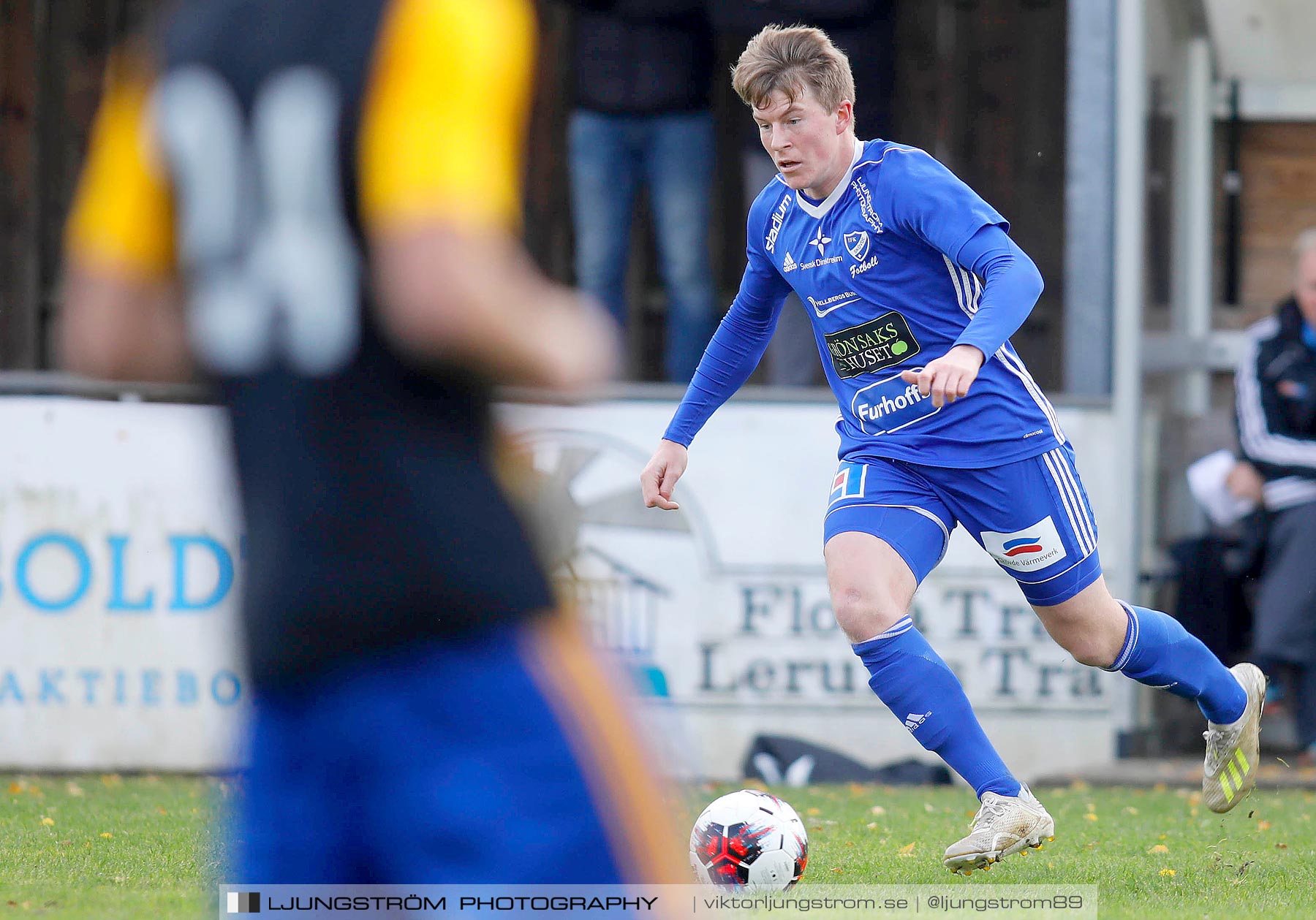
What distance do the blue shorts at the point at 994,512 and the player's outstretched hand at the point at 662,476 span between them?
1.37ft

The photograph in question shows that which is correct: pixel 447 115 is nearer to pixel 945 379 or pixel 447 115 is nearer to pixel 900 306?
pixel 945 379

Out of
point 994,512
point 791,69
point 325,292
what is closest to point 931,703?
point 994,512

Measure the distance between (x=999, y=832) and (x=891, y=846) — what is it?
1005mm

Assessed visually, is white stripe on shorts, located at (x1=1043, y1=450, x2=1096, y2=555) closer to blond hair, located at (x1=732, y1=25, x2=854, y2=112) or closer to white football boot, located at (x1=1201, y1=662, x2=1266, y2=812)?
white football boot, located at (x1=1201, y1=662, x2=1266, y2=812)

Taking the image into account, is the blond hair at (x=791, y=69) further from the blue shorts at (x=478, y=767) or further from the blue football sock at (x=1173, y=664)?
the blue shorts at (x=478, y=767)

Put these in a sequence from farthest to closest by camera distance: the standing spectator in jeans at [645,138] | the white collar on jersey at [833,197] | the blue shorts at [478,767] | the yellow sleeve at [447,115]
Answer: the standing spectator in jeans at [645,138] → the white collar on jersey at [833,197] → the blue shorts at [478,767] → the yellow sleeve at [447,115]

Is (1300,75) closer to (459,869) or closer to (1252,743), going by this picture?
(1252,743)

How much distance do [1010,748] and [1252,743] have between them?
2.34 metres

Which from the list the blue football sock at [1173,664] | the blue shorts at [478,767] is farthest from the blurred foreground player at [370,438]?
the blue football sock at [1173,664]

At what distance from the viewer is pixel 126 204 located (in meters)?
2.01

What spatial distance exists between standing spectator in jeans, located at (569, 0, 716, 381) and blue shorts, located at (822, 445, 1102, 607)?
135 inches

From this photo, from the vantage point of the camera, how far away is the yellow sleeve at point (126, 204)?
1.99 meters

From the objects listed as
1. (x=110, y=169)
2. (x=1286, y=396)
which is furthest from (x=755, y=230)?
(x=1286, y=396)

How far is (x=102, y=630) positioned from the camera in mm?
7383
